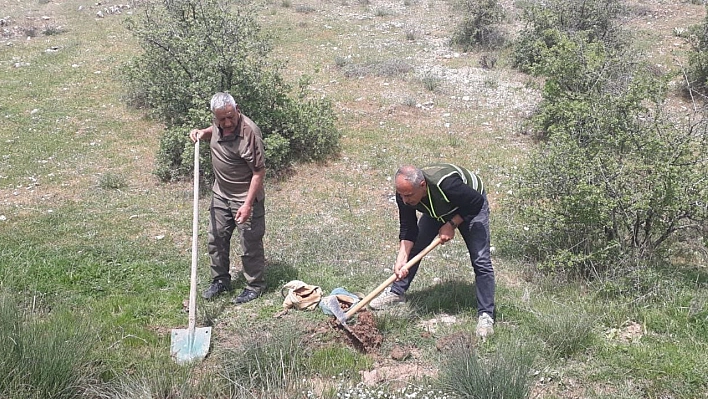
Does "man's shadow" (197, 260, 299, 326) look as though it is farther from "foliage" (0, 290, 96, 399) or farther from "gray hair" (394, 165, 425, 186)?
"gray hair" (394, 165, 425, 186)

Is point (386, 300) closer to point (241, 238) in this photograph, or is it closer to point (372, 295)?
point (372, 295)

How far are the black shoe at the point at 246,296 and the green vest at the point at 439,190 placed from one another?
166 centimetres

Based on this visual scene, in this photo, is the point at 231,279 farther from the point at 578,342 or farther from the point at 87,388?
the point at 578,342

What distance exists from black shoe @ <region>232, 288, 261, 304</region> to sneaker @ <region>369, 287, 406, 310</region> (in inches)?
39.4

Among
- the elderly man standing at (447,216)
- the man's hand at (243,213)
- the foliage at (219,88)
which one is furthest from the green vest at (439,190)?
the foliage at (219,88)

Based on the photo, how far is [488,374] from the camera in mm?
3283

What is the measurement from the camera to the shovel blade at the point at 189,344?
3875mm

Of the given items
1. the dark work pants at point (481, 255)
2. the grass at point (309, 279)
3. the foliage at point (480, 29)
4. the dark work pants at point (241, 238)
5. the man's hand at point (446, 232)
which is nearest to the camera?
the grass at point (309, 279)

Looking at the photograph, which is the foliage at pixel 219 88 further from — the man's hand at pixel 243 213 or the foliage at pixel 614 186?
the foliage at pixel 614 186

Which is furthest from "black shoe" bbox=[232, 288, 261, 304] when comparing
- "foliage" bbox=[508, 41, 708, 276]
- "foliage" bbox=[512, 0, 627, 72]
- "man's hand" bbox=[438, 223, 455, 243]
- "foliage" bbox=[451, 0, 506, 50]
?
"foliage" bbox=[451, 0, 506, 50]

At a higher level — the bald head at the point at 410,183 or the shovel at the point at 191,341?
the bald head at the point at 410,183

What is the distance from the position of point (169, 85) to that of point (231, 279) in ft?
14.8

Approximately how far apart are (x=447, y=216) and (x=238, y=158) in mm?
1722

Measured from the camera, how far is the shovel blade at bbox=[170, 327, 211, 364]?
3.88m
